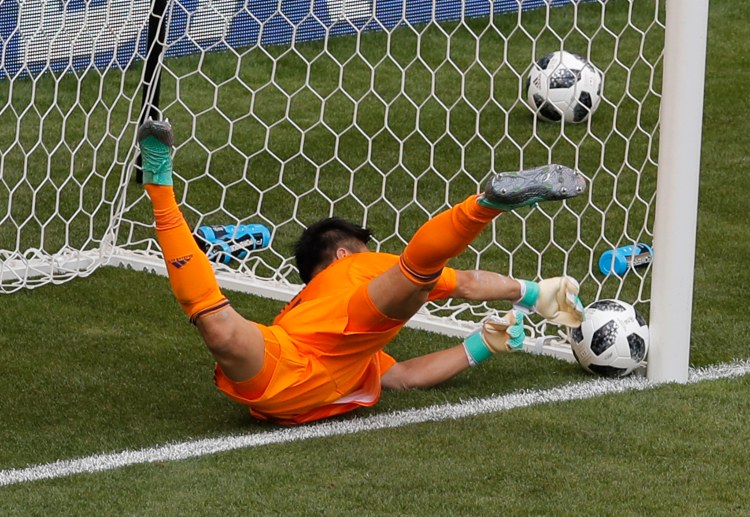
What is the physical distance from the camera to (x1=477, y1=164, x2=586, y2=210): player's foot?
371 cm

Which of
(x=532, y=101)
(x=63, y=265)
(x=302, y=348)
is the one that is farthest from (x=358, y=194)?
(x=302, y=348)

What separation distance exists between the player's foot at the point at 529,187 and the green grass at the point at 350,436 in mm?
739

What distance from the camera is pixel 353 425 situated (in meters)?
4.25

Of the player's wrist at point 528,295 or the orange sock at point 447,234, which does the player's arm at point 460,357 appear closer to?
the player's wrist at point 528,295

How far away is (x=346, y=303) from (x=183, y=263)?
55 cm

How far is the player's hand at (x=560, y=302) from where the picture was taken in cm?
444

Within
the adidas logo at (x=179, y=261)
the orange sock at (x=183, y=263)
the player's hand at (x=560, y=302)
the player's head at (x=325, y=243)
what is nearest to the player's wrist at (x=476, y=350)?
the player's hand at (x=560, y=302)

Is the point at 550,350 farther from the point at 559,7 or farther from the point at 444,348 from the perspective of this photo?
the point at 559,7

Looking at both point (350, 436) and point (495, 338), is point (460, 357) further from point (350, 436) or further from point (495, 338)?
point (350, 436)

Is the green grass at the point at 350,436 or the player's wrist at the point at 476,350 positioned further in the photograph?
the player's wrist at the point at 476,350

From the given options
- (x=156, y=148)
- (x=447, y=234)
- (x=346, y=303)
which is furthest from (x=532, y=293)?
(x=156, y=148)

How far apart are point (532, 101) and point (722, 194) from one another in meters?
1.08

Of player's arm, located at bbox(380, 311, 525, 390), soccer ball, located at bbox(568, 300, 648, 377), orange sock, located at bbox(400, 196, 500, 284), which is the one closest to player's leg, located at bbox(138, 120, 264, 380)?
orange sock, located at bbox(400, 196, 500, 284)

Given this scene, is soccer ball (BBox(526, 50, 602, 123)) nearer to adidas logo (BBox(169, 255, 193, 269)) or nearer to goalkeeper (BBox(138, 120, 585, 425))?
goalkeeper (BBox(138, 120, 585, 425))
